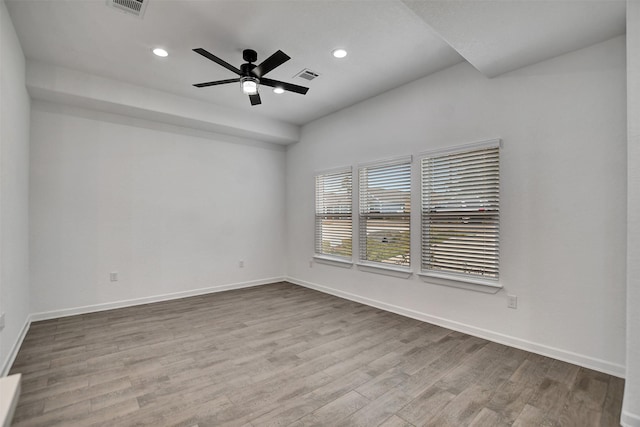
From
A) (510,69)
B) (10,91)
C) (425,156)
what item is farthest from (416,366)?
(10,91)

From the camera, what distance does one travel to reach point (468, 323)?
11.5 ft

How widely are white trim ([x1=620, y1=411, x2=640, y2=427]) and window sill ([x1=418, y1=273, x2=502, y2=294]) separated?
1.35 metres

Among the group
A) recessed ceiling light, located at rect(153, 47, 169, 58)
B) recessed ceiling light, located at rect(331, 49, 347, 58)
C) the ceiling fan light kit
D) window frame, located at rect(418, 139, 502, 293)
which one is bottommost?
window frame, located at rect(418, 139, 502, 293)

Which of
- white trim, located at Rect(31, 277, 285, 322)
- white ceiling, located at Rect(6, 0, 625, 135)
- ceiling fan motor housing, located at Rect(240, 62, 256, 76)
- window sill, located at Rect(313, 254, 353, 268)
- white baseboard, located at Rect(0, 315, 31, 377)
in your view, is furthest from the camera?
window sill, located at Rect(313, 254, 353, 268)

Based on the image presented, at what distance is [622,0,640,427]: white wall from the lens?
202 centimetres

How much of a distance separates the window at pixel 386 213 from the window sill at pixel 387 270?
0.08m

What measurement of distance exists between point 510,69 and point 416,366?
3.12 metres

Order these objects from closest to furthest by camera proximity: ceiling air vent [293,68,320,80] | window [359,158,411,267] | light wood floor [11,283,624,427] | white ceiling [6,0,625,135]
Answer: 1. light wood floor [11,283,624,427]
2. white ceiling [6,0,625,135]
3. ceiling air vent [293,68,320,80]
4. window [359,158,411,267]

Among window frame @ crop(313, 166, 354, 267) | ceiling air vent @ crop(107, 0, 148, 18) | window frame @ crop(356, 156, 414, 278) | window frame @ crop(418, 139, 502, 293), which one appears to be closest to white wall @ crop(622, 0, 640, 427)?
window frame @ crop(418, 139, 502, 293)

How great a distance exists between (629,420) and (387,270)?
8.76ft

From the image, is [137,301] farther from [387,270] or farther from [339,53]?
[339,53]

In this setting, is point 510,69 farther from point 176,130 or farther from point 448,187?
point 176,130

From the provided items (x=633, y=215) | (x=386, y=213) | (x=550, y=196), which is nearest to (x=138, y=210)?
(x=386, y=213)

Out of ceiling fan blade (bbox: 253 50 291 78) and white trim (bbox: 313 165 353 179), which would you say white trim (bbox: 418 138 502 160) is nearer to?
white trim (bbox: 313 165 353 179)
